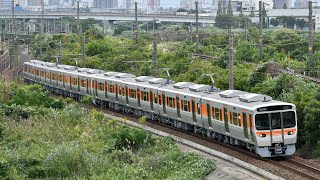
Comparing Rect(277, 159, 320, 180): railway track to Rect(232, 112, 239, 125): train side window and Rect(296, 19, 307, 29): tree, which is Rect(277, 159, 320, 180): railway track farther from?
Rect(296, 19, 307, 29): tree

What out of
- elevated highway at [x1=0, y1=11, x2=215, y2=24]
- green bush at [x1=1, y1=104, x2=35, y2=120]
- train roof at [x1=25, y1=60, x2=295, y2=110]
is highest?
elevated highway at [x1=0, y1=11, x2=215, y2=24]

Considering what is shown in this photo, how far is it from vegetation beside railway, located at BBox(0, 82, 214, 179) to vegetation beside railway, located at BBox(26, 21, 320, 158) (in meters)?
4.67

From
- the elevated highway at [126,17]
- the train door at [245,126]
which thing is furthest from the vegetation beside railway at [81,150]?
the elevated highway at [126,17]

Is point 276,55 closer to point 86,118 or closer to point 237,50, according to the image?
point 237,50

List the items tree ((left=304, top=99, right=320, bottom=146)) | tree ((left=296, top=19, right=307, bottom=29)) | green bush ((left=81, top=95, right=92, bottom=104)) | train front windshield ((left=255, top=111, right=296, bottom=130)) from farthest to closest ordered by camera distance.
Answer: tree ((left=296, top=19, right=307, bottom=29)) → green bush ((left=81, top=95, right=92, bottom=104)) → tree ((left=304, top=99, right=320, bottom=146)) → train front windshield ((left=255, top=111, right=296, bottom=130))

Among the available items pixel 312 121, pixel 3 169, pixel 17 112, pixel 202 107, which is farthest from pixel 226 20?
pixel 3 169

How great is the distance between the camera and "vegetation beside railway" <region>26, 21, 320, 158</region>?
25.2 meters

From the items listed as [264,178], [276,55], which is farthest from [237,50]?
[264,178]

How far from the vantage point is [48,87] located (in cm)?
5147

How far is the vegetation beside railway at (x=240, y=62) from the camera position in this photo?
25188mm

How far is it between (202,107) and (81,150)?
5809 millimetres

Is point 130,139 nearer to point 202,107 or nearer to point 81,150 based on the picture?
point 81,150

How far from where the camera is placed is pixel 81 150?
22.8m

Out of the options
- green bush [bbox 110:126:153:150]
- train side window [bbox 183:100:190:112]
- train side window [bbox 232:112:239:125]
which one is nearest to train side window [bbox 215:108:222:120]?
train side window [bbox 232:112:239:125]
